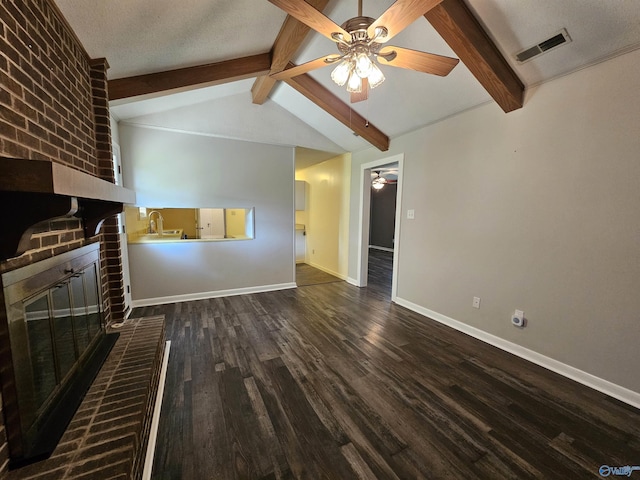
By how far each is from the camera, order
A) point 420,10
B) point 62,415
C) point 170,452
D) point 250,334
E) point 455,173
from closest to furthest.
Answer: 1. point 62,415
2. point 420,10
3. point 170,452
4. point 250,334
5. point 455,173

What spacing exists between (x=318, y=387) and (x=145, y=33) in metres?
2.88

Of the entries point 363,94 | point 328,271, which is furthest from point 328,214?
point 363,94

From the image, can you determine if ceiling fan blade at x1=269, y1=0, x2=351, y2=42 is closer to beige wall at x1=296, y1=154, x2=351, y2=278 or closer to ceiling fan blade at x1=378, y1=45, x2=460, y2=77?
ceiling fan blade at x1=378, y1=45, x2=460, y2=77

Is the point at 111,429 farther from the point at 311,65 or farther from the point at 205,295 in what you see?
the point at 205,295

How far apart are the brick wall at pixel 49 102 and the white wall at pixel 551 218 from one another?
134 inches

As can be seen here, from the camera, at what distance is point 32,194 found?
100cm

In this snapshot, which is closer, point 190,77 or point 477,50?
point 477,50

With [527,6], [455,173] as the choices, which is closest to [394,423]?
[455,173]

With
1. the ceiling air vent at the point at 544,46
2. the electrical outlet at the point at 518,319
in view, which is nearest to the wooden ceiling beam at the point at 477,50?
the ceiling air vent at the point at 544,46

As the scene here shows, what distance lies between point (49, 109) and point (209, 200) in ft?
8.24

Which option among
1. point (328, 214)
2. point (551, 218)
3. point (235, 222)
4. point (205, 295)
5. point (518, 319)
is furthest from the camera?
point (328, 214)

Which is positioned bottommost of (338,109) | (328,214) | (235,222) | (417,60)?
(235,222)

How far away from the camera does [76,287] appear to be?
1596mm

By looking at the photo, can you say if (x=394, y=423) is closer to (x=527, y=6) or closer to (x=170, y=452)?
(x=170, y=452)
